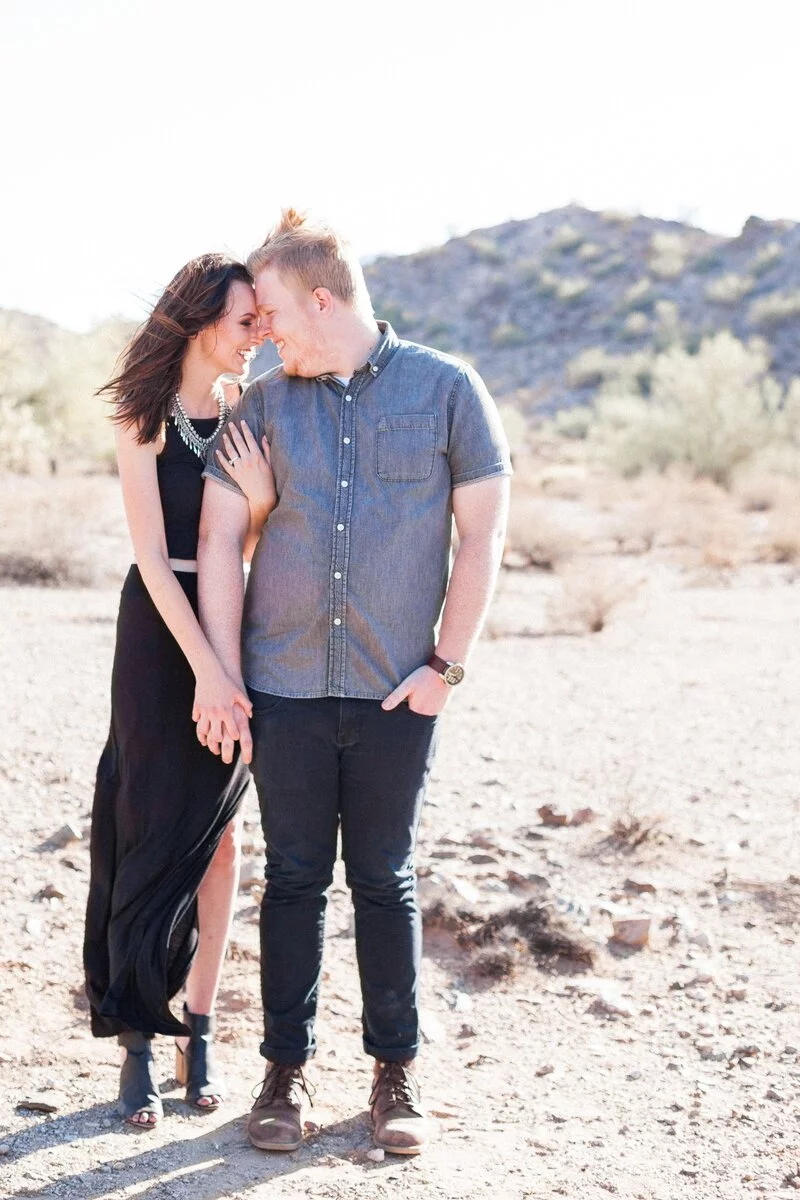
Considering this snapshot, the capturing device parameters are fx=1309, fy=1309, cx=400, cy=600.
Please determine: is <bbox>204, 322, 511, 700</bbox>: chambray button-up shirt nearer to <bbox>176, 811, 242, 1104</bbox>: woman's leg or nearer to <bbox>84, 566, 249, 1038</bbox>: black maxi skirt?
<bbox>84, 566, 249, 1038</bbox>: black maxi skirt

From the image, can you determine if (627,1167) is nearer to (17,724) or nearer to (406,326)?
(17,724)

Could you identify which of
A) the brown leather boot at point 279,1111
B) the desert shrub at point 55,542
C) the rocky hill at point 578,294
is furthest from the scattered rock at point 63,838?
the rocky hill at point 578,294

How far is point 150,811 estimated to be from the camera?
321cm

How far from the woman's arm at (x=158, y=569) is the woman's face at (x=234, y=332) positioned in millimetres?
280

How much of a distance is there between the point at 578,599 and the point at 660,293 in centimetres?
4276

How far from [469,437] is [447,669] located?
547mm

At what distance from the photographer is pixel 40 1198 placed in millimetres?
2834

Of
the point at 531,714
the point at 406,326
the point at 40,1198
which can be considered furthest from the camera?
the point at 406,326

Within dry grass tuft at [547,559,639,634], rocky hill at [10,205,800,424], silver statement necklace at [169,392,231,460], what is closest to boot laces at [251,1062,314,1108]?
silver statement necklace at [169,392,231,460]

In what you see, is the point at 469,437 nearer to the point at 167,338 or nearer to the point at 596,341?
the point at 167,338

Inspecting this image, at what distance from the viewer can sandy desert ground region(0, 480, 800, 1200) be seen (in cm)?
311

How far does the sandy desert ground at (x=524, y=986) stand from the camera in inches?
122

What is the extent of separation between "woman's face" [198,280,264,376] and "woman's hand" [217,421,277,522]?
220 millimetres

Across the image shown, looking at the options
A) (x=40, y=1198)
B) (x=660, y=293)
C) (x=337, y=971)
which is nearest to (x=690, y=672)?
(x=337, y=971)
